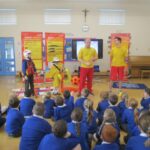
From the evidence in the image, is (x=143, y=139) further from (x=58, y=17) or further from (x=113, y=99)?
(x=58, y=17)

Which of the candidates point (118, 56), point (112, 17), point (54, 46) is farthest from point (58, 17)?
point (118, 56)

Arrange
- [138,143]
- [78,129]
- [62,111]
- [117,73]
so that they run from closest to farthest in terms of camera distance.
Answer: [138,143] → [78,129] → [62,111] → [117,73]

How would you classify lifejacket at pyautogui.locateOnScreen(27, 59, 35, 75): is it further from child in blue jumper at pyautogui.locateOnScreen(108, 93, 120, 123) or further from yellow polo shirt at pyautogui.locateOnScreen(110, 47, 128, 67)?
child in blue jumper at pyautogui.locateOnScreen(108, 93, 120, 123)

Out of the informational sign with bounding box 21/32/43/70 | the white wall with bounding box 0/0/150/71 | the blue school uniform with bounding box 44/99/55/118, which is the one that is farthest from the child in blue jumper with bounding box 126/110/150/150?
the white wall with bounding box 0/0/150/71

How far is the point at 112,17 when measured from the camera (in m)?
10.4

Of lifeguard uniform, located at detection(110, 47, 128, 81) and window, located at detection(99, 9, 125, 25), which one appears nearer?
lifeguard uniform, located at detection(110, 47, 128, 81)

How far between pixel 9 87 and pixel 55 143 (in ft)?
18.9

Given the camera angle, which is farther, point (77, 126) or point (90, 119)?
point (90, 119)

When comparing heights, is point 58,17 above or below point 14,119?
above

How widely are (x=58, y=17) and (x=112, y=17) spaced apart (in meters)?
2.15

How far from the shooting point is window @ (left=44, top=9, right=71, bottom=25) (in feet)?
33.6

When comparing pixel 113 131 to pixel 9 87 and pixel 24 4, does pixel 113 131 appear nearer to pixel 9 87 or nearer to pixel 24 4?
pixel 9 87

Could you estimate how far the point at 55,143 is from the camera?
2.65m

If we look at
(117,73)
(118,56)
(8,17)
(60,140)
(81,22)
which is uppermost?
(8,17)
